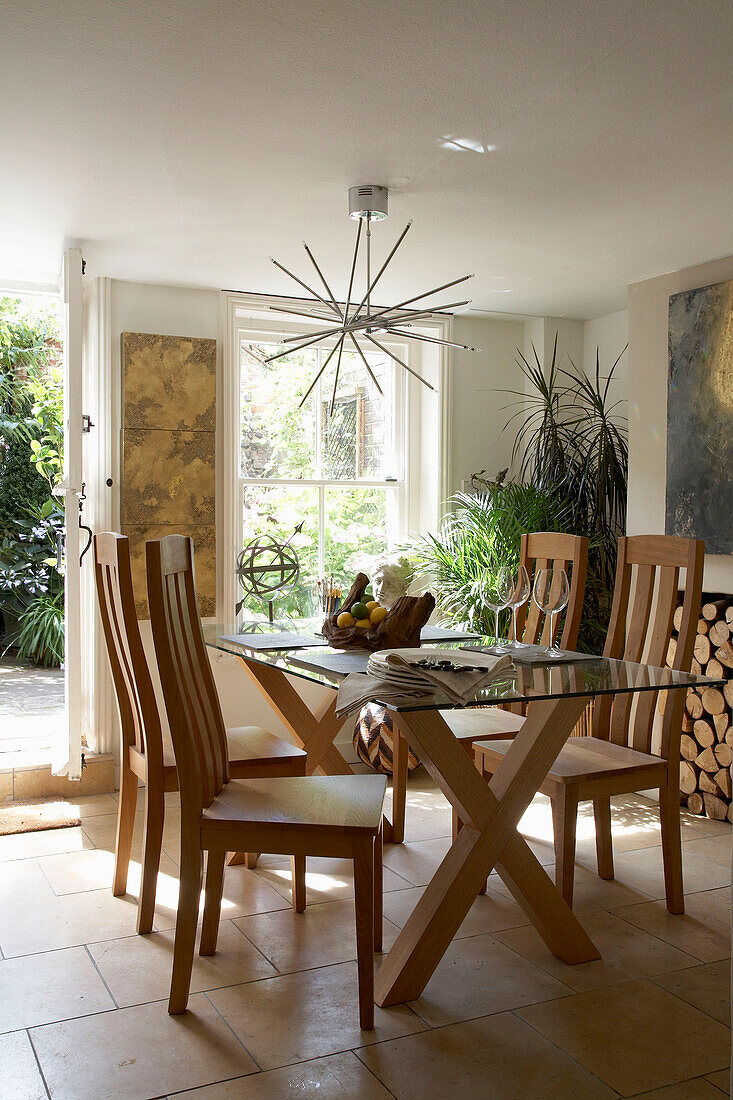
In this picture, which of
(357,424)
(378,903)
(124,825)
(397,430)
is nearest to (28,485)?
(357,424)

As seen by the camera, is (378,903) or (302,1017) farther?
(378,903)

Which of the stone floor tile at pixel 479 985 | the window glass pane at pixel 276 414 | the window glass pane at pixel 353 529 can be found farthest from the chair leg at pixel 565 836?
the window glass pane at pixel 276 414

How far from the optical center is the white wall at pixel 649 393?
4.29 m

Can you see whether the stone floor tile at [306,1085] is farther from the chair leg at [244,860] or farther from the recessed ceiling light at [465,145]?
the recessed ceiling light at [465,145]

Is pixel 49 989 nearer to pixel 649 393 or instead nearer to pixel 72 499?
pixel 72 499

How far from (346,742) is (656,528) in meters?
1.88

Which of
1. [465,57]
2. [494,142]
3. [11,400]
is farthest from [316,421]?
[11,400]

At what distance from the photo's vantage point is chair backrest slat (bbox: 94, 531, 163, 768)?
2.77 m

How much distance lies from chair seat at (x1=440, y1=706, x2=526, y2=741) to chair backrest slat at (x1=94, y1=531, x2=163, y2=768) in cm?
96

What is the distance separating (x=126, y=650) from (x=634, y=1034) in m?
1.71

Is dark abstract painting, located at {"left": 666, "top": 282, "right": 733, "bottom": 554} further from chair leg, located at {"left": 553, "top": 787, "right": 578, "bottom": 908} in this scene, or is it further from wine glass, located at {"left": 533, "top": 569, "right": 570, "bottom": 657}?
chair leg, located at {"left": 553, "top": 787, "right": 578, "bottom": 908}

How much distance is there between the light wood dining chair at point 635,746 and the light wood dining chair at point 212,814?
0.68 m

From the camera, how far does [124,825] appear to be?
304cm

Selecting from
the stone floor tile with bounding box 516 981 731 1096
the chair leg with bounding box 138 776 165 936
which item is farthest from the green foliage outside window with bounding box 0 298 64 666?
the stone floor tile with bounding box 516 981 731 1096
